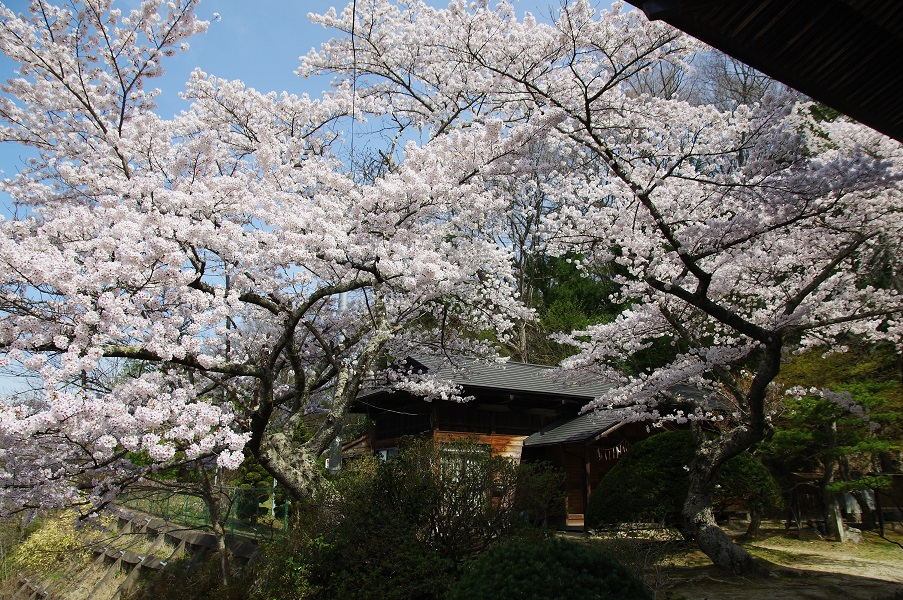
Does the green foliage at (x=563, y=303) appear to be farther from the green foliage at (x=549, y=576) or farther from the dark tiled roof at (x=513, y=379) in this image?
the green foliage at (x=549, y=576)

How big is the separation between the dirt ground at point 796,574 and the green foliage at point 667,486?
813mm

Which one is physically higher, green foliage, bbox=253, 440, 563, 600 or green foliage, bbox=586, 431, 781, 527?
green foliage, bbox=586, 431, 781, 527

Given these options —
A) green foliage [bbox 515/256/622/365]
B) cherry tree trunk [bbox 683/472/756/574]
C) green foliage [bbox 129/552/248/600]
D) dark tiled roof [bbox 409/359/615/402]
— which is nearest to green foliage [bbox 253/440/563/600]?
green foliage [bbox 129/552/248/600]

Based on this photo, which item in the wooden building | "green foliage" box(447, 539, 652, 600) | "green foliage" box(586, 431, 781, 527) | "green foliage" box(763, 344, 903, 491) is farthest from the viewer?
the wooden building

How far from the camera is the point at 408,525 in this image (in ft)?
20.3

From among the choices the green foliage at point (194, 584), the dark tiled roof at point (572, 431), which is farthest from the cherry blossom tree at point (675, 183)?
the green foliage at point (194, 584)

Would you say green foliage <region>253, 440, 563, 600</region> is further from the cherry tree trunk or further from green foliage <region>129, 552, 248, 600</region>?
the cherry tree trunk

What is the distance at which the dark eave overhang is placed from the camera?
252cm

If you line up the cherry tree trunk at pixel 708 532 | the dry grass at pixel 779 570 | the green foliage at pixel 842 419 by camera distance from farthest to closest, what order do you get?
the green foliage at pixel 842 419
the cherry tree trunk at pixel 708 532
the dry grass at pixel 779 570

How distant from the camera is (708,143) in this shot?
28.4ft

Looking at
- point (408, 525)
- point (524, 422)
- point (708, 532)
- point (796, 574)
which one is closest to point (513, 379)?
point (524, 422)

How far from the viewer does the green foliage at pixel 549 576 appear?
412cm

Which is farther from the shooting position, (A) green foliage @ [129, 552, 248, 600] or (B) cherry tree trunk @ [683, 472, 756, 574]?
(B) cherry tree trunk @ [683, 472, 756, 574]

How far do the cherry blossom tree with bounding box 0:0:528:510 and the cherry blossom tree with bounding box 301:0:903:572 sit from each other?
43.5 inches
